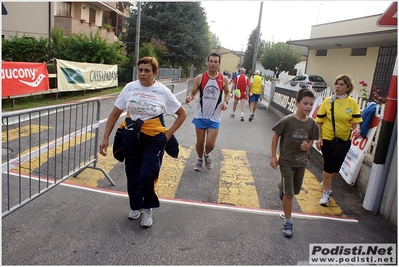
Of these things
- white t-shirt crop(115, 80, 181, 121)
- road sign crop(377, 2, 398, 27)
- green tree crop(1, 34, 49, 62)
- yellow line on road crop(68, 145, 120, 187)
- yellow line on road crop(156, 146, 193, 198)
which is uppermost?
road sign crop(377, 2, 398, 27)

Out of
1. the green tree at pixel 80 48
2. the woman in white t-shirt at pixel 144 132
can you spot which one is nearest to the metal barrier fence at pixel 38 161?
the woman in white t-shirt at pixel 144 132

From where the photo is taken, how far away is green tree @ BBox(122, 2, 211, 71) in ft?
109

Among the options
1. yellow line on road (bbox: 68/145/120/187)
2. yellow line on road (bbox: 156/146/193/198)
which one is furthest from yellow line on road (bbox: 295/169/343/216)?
yellow line on road (bbox: 68/145/120/187)

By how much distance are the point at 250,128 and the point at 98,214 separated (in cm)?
673

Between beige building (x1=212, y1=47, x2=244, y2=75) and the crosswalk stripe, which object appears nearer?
the crosswalk stripe

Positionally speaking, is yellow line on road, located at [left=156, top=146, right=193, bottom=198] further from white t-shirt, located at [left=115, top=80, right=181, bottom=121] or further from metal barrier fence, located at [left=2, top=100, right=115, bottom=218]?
white t-shirt, located at [left=115, top=80, right=181, bottom=121]

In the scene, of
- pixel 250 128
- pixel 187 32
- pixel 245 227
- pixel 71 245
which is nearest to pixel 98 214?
pixel 71 245

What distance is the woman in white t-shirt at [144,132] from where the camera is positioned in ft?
10.7

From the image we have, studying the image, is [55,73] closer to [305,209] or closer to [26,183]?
[26,183]

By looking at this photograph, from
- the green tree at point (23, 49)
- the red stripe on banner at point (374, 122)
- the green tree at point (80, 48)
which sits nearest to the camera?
the red stripe on banner at point (374, 122)

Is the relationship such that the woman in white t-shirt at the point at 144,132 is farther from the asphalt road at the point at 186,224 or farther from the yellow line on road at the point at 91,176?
the yellow line on road at the point at 91,176

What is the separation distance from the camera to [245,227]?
3479mm

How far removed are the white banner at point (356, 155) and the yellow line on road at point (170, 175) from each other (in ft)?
8.79

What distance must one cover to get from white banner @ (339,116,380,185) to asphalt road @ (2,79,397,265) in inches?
8.1
